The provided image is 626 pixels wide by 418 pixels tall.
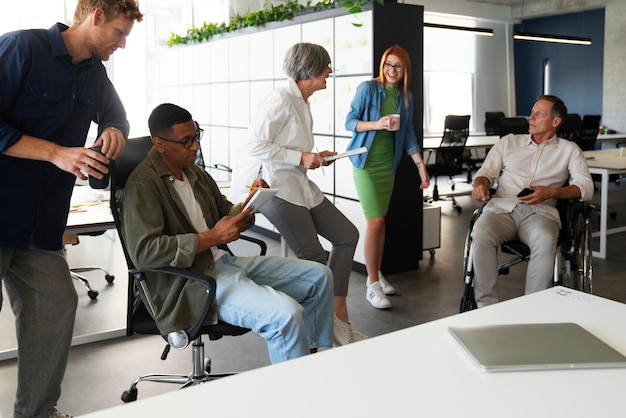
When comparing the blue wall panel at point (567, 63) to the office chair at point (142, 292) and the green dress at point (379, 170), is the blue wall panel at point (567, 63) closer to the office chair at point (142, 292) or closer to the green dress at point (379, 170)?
the green dress at point (379, 170)

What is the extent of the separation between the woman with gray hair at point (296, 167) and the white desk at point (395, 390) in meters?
1.69

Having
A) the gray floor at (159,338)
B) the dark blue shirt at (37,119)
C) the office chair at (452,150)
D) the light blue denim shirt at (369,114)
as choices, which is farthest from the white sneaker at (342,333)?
the office chair at (452,150)

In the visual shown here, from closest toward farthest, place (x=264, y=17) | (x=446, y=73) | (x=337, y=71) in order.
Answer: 1. (x=337, y=71)
2. (x=264, y=17)
3. (x=446, y=73)

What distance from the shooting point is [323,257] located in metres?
3.09

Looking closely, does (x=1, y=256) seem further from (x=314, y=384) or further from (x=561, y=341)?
(x=561, y=341)

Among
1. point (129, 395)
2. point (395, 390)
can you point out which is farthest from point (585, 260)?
point (395, 390)

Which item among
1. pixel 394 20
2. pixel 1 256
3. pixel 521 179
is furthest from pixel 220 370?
pixel 394 20

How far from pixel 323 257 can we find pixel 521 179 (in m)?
1.31

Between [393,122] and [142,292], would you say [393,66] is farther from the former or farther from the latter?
[142,292]

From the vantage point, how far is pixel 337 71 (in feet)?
16.4

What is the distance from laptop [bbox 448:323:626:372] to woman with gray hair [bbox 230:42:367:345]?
1658 millimetres

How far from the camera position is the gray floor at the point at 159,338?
2.94m

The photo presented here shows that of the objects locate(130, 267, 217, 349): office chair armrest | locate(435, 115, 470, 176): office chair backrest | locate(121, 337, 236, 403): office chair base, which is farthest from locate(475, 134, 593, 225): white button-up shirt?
locate(435, 115, 470, 176): office chair backrest

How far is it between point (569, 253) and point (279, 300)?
1908 millimetres
